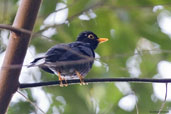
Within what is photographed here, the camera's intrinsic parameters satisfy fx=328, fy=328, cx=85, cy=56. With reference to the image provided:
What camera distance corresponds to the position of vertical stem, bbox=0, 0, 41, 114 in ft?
7.54

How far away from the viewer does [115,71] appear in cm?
344

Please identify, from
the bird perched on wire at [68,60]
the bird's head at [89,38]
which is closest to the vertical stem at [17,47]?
the bird perched on wire at [68,60]

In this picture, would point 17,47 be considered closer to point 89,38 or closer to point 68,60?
point 68,60

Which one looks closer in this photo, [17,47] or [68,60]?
[17,47]

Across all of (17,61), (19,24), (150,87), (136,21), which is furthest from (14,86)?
(150,87)

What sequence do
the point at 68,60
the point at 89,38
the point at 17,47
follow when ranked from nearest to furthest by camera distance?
1. the point at 17,47
2. the point at 68,60
3. the point at 89,38

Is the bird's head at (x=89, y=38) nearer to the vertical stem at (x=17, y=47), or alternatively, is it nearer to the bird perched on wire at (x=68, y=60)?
the bird perched on wire at (x=68, y=60)

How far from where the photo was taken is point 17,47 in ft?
7.57

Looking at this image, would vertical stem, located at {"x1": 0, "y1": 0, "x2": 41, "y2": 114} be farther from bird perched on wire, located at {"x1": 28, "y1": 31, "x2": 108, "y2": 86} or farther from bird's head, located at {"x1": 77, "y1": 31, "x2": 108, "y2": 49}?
bird's head, located at {"x1": 77, "y1": 31, "x2": 108, "y2": 49}

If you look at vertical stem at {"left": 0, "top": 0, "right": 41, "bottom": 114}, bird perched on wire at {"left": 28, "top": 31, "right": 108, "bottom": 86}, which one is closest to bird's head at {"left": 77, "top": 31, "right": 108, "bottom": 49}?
bird perched on wire at {"left": 28, "top": 31, "right": 108, "bottom": 86}

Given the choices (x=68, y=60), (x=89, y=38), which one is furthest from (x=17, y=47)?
(x=89, y=38)

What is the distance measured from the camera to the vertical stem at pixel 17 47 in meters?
2.30

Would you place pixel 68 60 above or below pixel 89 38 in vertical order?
below

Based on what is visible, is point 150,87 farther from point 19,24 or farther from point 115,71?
point 19,24
